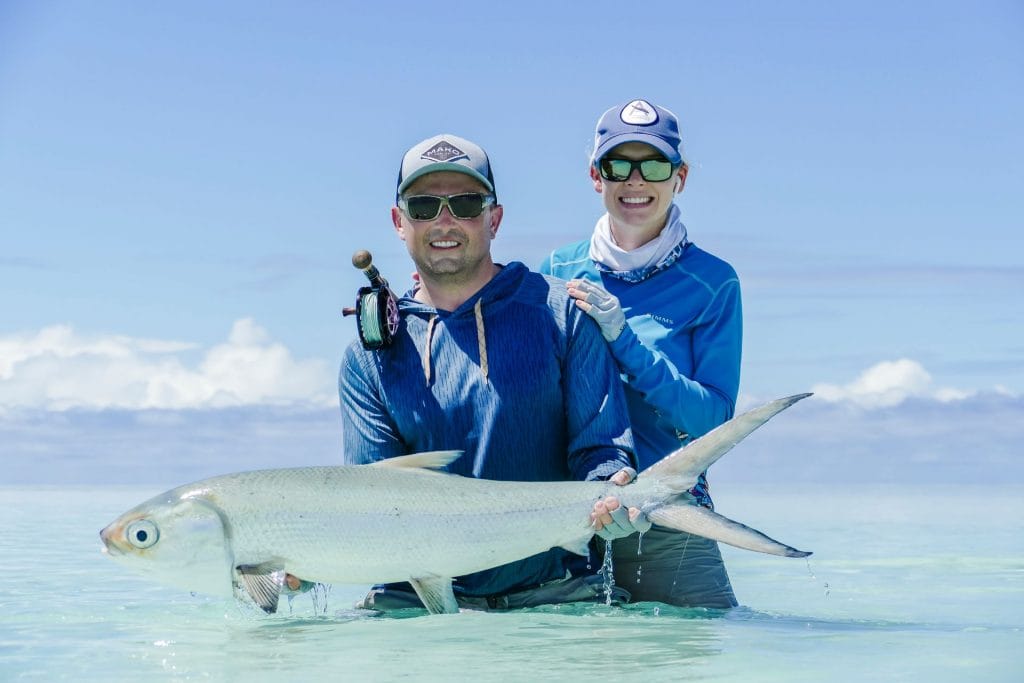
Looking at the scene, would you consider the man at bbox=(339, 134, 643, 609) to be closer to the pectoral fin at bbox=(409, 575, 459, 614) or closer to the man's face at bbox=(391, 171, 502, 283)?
the man's face at bbox=(391, 171, 502, 283)

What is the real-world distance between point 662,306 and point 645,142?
3.40 feet

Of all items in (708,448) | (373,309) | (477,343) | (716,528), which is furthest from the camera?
(477,343)

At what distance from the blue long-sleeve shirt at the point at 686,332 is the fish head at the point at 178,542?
102 inches

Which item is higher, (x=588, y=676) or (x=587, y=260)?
(x=587, y=260)

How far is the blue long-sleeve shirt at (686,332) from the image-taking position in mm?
8109

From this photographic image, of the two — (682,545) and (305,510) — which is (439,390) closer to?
(305,510)

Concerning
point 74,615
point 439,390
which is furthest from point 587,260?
point 74,615

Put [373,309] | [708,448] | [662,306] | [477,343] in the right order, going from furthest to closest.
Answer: [662,306]
[477,343]
[373,309]
[708,448]

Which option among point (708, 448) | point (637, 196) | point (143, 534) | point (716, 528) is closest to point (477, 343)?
point (637, 196)

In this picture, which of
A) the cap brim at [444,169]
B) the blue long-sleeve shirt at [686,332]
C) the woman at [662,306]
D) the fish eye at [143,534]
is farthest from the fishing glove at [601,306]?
the fish eye at [143,534]

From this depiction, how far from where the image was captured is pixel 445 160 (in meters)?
7.75

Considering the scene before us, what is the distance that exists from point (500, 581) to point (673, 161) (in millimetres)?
2840

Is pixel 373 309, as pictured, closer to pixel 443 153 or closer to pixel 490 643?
pixel 443 153

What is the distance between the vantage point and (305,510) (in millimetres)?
6914
